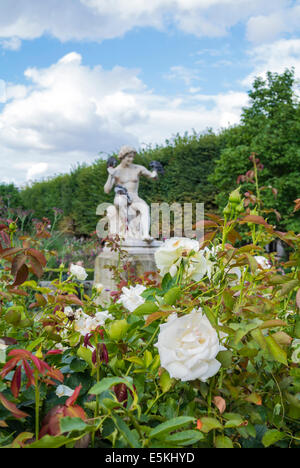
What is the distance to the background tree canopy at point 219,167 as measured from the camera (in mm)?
7047

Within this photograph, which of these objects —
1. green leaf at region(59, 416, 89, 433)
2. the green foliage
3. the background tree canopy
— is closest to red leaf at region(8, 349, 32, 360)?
green leaf at region(59, 416, 89, 433)

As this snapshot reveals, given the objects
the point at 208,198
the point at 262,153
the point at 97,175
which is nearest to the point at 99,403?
the point at 262,153

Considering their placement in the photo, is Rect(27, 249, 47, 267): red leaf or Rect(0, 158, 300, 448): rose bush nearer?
Rect(0, 158, 300, 448): rose bush

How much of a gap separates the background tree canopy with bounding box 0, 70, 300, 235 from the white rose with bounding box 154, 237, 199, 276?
5.30 metres

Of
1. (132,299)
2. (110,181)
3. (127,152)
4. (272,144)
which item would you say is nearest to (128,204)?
(110,181)

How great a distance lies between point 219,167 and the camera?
25.1 ft

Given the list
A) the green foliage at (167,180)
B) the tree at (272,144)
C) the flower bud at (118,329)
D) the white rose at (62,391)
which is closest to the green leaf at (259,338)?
the flower bud at (118,329)

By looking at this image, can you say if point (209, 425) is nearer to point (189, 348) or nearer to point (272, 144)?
point (189, 348)

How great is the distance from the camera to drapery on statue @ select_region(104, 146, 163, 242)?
6.55 m

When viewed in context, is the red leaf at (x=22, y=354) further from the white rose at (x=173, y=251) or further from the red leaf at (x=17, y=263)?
the white rose at (x=173, y=251)

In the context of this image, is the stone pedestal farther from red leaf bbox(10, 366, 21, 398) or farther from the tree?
red leaf bbox(10, 366, 21, 398)

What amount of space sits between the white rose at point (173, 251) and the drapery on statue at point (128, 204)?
214 inches

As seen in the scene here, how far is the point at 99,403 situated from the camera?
651 millimetres
